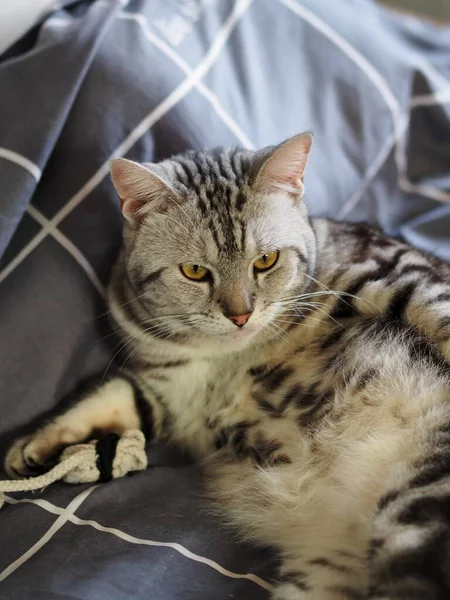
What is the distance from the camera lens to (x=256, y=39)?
1.50 metres

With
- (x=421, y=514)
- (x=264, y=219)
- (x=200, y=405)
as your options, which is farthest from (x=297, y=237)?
(x=421, y=514)

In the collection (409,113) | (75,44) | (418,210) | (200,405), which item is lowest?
(200,405)

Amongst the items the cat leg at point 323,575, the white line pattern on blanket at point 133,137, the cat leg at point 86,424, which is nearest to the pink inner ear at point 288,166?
the white line pattern on blanket at point 133,137

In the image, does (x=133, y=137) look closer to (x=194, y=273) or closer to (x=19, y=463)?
(x=194, y=273)

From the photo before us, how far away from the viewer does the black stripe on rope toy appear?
3.67 ft

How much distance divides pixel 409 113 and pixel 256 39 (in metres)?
0.48

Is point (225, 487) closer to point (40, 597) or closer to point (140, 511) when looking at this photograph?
point (140, 511)

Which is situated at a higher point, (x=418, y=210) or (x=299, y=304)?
(x=418, y=210)

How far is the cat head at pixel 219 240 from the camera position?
1.07 m

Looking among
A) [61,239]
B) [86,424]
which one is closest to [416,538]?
[86,424]

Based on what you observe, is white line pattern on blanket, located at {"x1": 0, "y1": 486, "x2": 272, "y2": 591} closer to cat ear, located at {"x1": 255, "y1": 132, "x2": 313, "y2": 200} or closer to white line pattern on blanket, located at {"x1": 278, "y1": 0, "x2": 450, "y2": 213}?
Answer: cat ear, located at {"x1": 255, "y1": 132, "x2": 313, "y2": 200}

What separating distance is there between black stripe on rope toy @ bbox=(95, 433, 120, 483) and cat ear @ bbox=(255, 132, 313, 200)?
1.78 feet

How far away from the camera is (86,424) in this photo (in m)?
1.19

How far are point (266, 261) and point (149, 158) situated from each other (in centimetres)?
43
